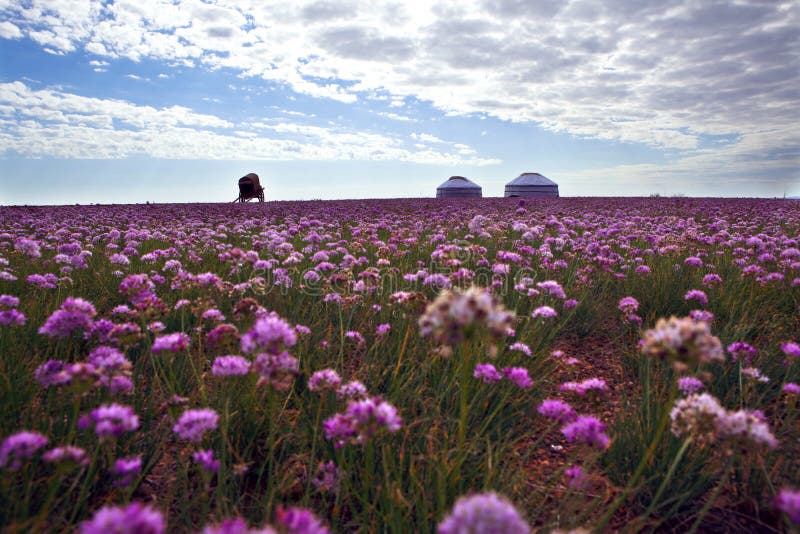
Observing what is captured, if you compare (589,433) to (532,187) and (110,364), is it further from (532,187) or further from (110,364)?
(532,187)

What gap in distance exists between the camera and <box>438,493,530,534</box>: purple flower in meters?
0.92

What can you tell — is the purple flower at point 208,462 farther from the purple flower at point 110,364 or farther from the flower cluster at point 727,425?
the flower cluster at point 727,425

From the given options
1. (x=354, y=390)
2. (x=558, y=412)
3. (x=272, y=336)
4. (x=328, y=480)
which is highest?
(x=272, y=336)

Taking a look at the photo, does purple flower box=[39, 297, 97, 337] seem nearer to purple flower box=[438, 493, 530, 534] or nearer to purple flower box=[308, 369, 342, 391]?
purple flower box=[308, 369, 342, 391]

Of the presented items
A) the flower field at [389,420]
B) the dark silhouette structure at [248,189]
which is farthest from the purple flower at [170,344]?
the dark silhouette structure at [248,189]

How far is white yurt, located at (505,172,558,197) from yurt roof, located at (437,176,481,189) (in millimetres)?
4033

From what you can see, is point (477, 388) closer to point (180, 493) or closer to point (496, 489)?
point (496, 489)

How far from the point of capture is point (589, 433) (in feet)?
6.59

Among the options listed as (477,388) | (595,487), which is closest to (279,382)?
(477,388)

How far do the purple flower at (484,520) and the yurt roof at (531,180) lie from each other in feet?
160

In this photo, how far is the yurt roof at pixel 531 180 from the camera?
47.0m

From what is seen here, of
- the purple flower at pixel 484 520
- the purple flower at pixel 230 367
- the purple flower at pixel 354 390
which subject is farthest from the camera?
the purple flower at pixel 354 390

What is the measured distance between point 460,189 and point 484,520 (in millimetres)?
49034

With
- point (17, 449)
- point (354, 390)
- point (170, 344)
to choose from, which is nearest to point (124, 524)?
point (17, 449)
